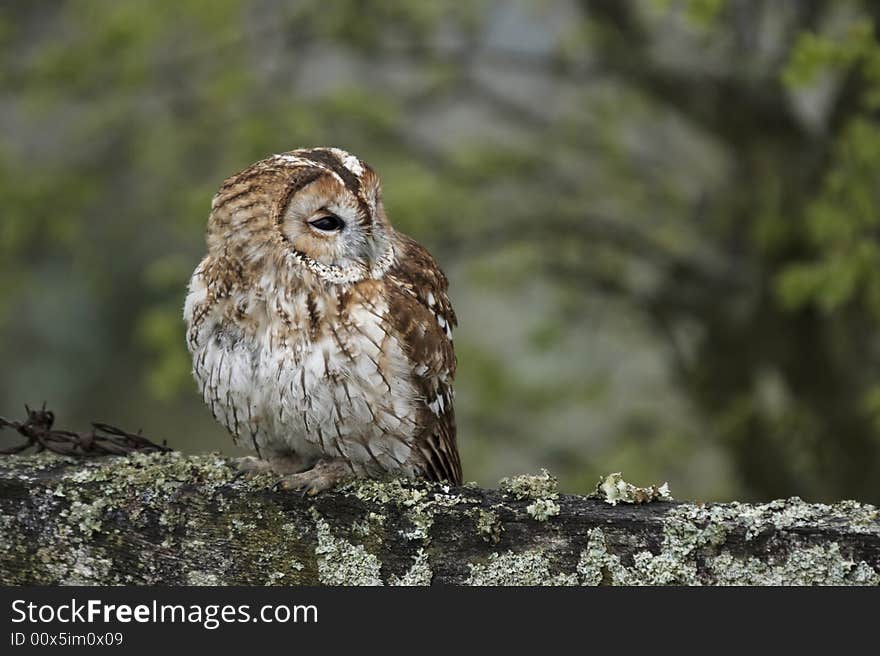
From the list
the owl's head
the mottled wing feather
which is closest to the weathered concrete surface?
the owl's head

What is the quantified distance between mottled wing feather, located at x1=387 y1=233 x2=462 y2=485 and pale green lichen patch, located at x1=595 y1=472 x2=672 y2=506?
0.90 meters

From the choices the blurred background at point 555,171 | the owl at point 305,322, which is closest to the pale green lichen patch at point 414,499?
the owl at point 305,322

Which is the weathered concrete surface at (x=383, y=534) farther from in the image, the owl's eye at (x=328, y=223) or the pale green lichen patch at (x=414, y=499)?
the owl's eye at (x=328, y=223)

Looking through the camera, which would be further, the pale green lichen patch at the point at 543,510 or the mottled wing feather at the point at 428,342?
the mottled wing feather at the point at 428,342

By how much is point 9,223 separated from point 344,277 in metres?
4.47

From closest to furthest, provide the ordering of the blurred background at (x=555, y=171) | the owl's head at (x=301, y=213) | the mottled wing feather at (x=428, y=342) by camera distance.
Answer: the owl's head at (x=301, y=213) < the mottled wing feather at (x=428, y=342) < the blurred background at (x=555, y=171)

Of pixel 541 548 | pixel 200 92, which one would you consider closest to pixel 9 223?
pixel 200 92

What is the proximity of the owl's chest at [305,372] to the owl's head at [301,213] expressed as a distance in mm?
102

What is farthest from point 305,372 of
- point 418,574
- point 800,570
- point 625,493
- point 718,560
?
point 800,570

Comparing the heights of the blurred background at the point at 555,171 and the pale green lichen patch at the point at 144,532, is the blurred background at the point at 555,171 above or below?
above

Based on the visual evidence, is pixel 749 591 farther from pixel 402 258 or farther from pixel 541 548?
pixel 402 258

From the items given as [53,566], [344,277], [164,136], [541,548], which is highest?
[164,136]

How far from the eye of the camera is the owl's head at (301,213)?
2.25 m

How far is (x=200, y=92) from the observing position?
6.20 metres
